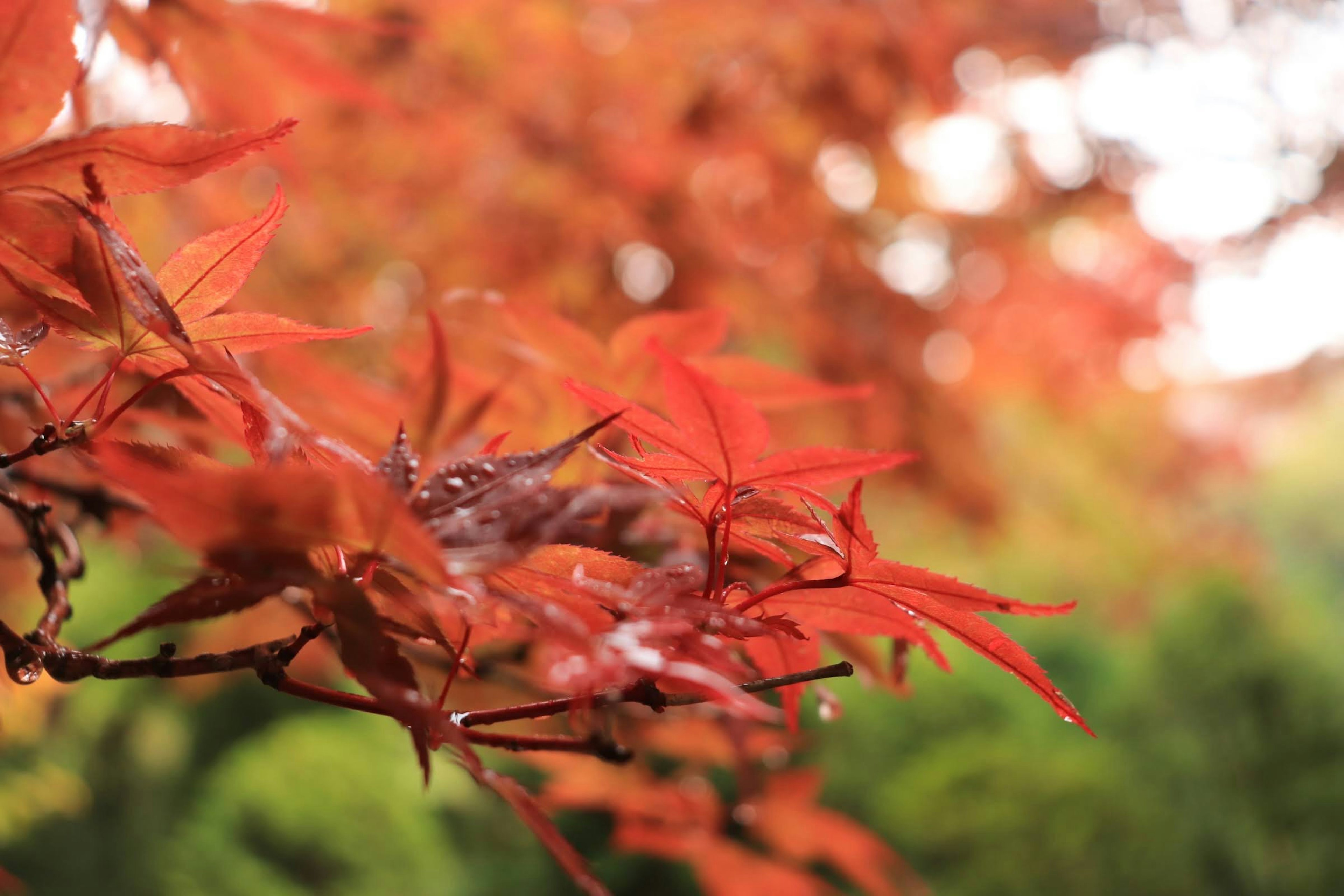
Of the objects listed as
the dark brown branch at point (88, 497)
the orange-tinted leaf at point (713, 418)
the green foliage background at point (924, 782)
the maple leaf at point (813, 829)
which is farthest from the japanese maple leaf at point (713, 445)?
the green foliage background at point (924, 782)

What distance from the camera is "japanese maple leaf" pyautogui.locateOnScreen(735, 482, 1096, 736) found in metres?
0.28

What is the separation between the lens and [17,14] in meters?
0.29

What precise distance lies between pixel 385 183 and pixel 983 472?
4.16 ft

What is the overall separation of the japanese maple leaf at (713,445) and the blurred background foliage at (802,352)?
0.14 metres

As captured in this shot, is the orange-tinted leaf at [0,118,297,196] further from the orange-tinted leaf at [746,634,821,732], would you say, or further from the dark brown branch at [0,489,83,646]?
the orange-tinted leaf at [746,634,821,732]

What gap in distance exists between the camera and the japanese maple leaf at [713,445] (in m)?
0.28

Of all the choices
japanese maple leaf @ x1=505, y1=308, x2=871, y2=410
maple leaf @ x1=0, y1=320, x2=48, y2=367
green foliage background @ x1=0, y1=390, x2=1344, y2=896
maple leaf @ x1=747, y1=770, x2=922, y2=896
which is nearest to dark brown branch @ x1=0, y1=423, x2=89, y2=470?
maple leaf @ x1=0, y1=320, x2=48, y2=367

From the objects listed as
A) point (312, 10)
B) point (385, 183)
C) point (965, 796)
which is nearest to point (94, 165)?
point (312, 10)

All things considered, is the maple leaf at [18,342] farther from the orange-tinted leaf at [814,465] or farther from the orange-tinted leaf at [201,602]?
the orange-tinted leaf at [814,465]

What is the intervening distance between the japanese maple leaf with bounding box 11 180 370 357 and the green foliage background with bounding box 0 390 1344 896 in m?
1.82

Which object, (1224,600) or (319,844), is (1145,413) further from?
(319,844)

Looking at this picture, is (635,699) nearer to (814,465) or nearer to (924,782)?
(814,465)

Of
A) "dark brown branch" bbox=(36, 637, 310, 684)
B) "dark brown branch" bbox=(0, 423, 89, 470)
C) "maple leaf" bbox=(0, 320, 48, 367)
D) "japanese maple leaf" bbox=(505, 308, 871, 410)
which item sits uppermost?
"japanese maple leaf" bbox=(505, 308, 871, 410)

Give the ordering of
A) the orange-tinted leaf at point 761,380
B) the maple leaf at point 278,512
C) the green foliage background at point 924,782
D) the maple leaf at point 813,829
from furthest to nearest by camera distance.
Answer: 1. the green foliage background at point 924,782
2. the maple leaf at point 813,829
3. the orange-tinted leaf at point 761,380
4. the maple leaf at point 278,512
